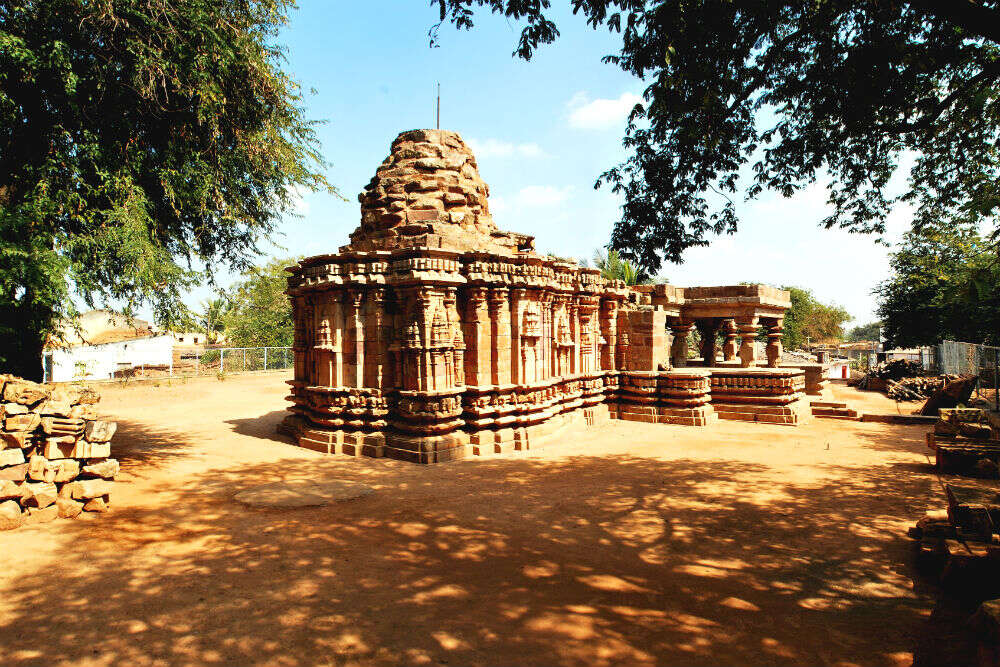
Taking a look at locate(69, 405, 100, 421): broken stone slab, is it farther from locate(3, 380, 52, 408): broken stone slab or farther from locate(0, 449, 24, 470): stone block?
locate(0, 449, 24, 470): stone block

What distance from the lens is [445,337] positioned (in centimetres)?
994

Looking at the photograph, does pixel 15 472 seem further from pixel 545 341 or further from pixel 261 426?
pixel 545 341

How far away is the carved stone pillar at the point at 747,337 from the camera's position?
629 inches

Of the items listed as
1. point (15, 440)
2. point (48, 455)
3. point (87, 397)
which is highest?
point (87, 397)

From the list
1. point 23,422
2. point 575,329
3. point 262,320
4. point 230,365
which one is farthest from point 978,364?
point 262,320

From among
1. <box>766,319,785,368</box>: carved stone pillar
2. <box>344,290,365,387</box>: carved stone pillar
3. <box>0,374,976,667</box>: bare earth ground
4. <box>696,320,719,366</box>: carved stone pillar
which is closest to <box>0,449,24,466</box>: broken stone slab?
<box>0,374,976,667</box>: bare earth ground

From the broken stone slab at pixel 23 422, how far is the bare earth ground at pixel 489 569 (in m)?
1.18

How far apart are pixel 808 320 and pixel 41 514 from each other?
6261 cm

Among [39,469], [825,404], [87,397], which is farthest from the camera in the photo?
[825,404]

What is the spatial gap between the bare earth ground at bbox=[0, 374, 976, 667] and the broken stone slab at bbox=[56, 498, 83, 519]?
22cm

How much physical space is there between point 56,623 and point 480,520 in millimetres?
3914

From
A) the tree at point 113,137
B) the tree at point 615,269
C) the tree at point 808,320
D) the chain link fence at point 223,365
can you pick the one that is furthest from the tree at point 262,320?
the tree at point 808,320

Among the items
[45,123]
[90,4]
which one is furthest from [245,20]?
[45,123]

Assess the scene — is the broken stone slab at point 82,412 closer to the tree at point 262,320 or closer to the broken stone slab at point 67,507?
the broken stone slab at point 67,507
